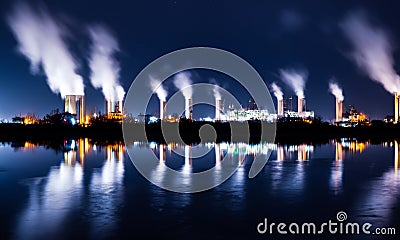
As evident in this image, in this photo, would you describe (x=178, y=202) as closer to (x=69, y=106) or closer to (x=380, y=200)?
(x=380, y=200)

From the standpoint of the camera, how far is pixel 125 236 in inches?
266

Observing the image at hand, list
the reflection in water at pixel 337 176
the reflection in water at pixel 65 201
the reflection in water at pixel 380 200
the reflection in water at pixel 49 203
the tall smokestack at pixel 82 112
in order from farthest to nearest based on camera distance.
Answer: the tall smokestack at pixel 82 112 < the reflection in water at pixel 337 176 < the reflection in water at pixel 380 200 < the reflection in water at pixel 65 201 < the reflection in water at pixel 49 203

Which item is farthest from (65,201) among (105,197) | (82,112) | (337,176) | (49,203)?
(82,112)

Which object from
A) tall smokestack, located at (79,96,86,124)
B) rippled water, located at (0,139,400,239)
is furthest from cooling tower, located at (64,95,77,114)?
rippled water, located at (0,139,400,239)

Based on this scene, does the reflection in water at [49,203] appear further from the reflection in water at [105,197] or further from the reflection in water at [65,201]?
the reflection in water at [105,197]

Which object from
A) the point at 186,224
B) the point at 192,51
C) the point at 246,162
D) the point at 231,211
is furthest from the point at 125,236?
the point at 192,51

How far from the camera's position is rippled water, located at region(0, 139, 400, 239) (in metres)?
7.21

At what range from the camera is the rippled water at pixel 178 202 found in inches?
284

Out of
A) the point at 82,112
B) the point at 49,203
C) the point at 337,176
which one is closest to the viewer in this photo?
the point at 49,203

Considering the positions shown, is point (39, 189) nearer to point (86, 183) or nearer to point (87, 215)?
point (86, 183)

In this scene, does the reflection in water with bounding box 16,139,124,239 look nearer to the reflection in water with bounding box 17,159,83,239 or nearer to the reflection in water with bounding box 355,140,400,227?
the reflection in water with bounding box 17,159,83,239

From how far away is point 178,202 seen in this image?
30.4 feet

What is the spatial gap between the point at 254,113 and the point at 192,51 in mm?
35675

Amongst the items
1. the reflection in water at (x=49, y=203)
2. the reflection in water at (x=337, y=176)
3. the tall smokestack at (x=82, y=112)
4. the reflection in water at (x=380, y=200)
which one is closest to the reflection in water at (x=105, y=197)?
the reflection in water at (x=49, y=203)
